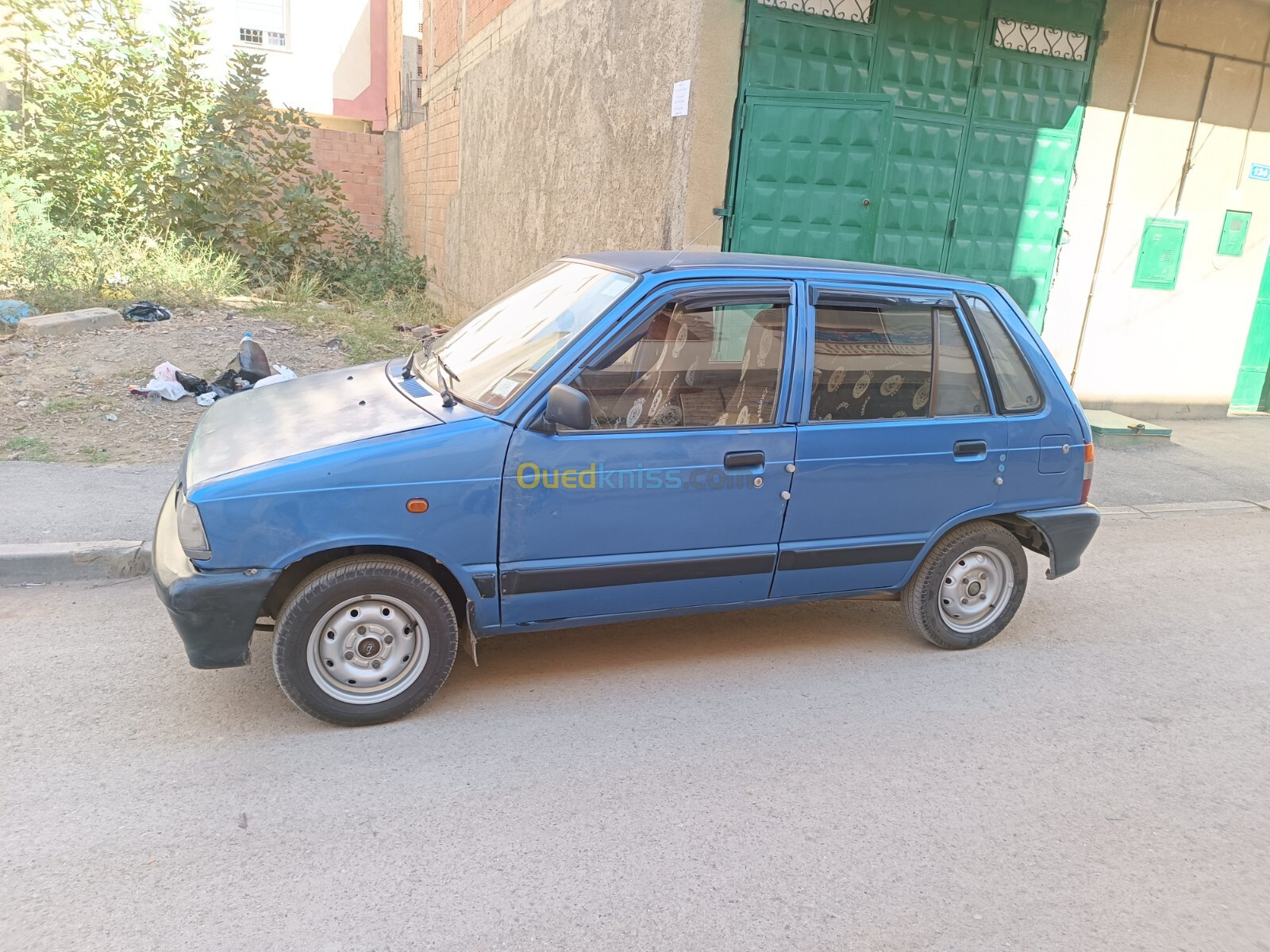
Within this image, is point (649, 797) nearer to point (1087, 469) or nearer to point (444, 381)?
point (444, 381)

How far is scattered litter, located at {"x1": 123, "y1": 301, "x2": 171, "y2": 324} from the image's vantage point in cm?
981

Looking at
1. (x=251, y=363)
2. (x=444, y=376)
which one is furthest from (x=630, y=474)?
(x=251, y=363)

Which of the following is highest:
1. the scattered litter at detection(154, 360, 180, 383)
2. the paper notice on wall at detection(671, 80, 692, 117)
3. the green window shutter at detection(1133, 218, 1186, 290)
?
the paper notice on wall at detection(671, 80, 692, 117)

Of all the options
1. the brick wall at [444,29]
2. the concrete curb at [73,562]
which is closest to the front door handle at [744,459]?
the concrete curb at [73,562]

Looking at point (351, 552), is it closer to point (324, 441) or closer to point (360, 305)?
point (324, 441)

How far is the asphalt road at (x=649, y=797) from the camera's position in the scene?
267cm

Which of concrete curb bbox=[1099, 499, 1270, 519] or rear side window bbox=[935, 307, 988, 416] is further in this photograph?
concrete curb bbox=[1099, 499, 1270, 519]

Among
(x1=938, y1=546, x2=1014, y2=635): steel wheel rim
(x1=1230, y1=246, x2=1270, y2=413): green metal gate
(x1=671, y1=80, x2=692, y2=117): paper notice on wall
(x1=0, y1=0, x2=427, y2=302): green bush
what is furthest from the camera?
(x1=0, y1=0, x2=427, y2=302): green bush

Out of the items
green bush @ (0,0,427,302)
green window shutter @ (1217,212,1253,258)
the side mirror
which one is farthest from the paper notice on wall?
green bush @ (0,0,427,302)

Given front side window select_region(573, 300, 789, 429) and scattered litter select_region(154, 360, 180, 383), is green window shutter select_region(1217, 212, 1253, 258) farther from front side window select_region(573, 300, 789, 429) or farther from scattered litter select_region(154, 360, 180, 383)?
scattered litter select_region(154, 360, 180, 383)

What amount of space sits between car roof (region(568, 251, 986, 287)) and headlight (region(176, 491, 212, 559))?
195 centimetres

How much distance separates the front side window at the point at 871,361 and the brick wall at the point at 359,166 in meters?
16.3

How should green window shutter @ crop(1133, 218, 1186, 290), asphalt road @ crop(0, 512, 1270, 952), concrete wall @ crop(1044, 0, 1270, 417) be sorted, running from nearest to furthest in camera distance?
asphalt road @ crop(0, 512, 1270, 952) → concrete wall @ crop(1044, 0, 1270, 417) → green window shutter @ crop(1133, 218, 1186, 290)

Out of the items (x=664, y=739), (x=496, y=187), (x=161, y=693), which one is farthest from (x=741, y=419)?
(x=496, y=187)
